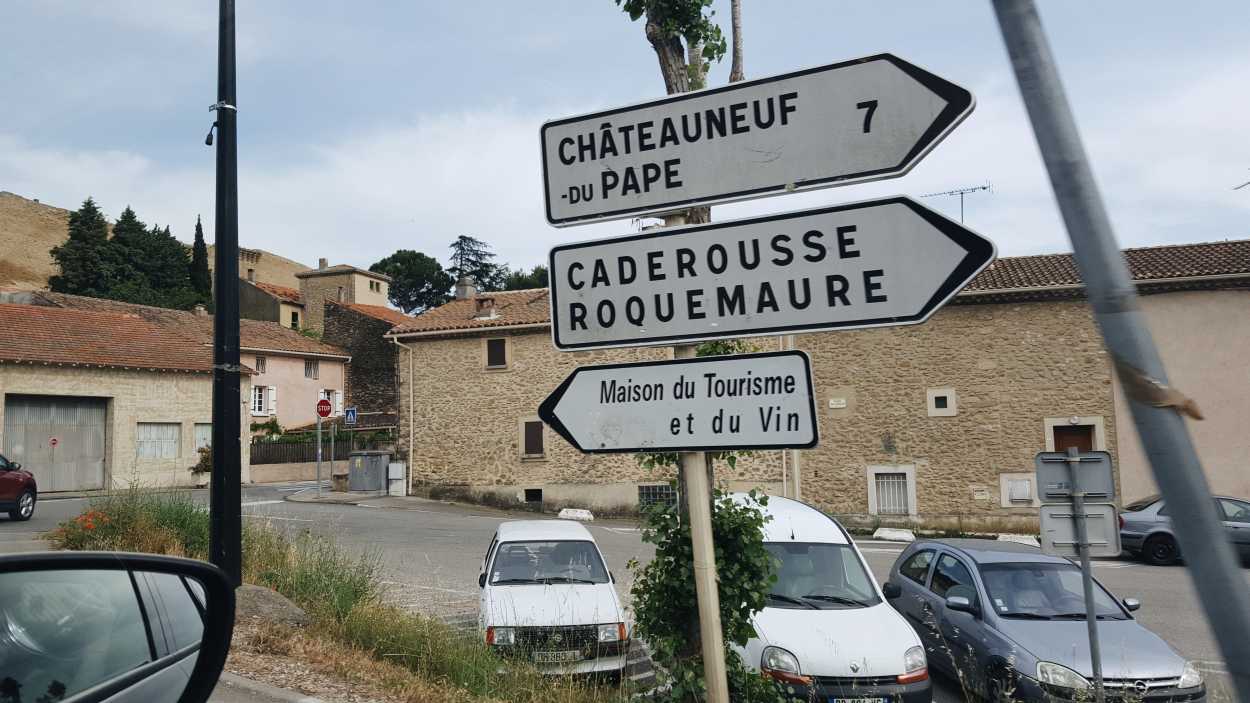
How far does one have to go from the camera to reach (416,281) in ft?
258

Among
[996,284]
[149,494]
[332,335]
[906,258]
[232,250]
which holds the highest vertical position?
[332,335]

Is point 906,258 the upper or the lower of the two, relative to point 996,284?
lower

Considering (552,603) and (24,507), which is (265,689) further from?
(24,507)

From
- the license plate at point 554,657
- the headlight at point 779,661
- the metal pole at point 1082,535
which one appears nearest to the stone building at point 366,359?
the license plate at point 554,657

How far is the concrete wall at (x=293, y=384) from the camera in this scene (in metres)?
40.1

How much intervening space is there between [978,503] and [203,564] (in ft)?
73.9

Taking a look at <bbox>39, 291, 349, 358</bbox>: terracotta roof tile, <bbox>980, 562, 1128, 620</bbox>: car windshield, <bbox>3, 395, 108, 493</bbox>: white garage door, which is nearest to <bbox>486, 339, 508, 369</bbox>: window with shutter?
<bbox>3, 395, 108, 493</bbox>: white garage door

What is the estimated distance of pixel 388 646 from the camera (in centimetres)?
631

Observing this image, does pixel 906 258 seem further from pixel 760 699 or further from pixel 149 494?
pixel 149 494

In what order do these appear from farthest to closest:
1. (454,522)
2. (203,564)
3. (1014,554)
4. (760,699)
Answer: (454,522), (1014,554), (760,699), (203,564)

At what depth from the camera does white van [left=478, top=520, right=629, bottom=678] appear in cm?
724

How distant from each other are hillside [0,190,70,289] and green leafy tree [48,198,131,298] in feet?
43.5

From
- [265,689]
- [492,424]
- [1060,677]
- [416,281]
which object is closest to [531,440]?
[492,424]

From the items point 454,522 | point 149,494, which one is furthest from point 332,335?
point 149,494
